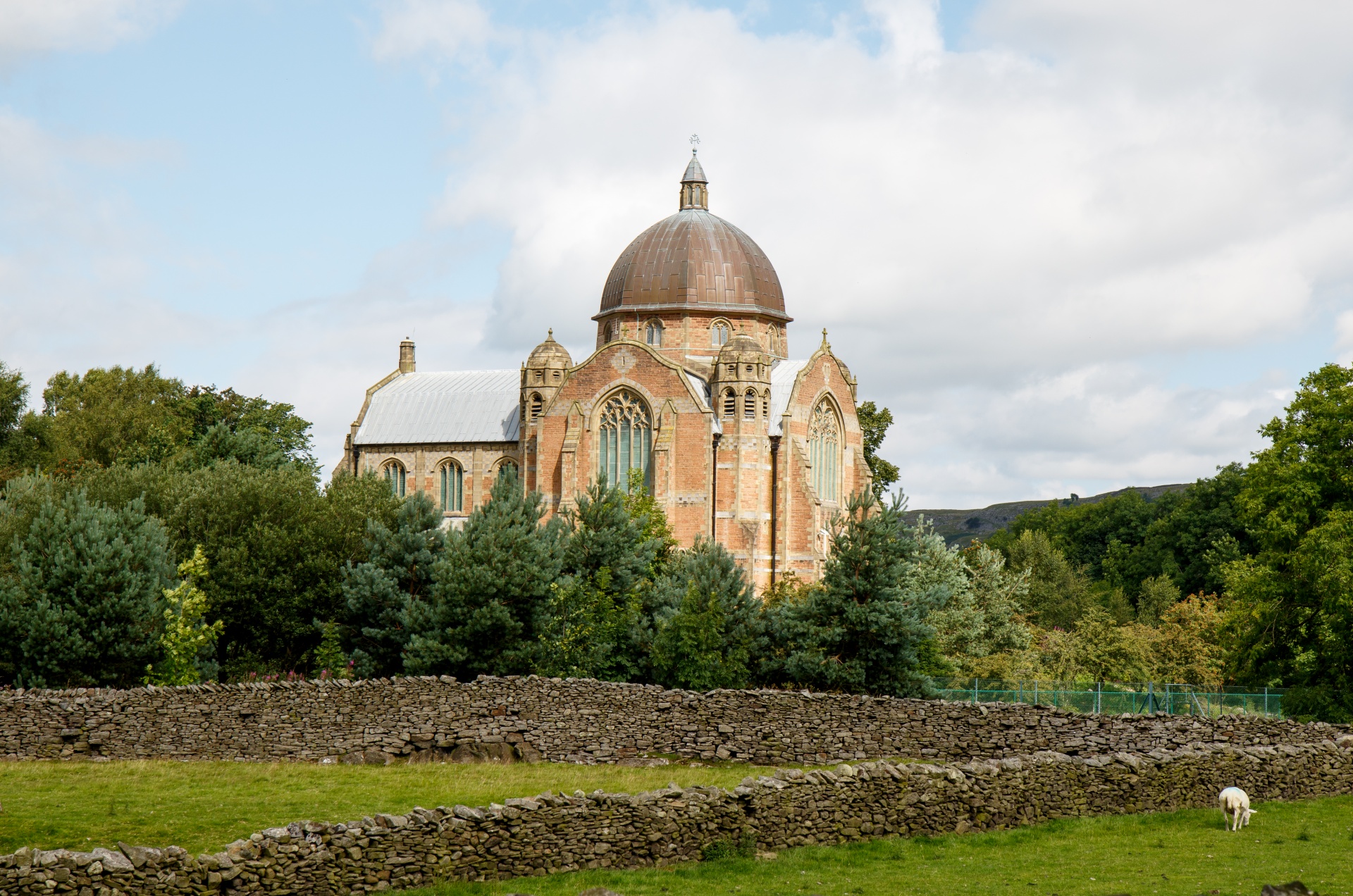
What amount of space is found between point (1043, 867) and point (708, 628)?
51.7 feet

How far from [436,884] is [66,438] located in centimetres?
5133

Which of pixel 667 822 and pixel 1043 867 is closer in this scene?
pixel 1043 867

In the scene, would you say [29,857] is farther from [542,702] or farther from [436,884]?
[542,702]

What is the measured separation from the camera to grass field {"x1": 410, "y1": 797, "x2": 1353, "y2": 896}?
16219mm

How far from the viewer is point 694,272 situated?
64.9m

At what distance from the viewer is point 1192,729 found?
25484mm

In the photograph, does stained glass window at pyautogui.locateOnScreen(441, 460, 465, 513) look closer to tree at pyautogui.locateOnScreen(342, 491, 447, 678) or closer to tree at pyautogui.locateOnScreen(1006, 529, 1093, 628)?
tree at pyautogui.locateOnScreen(1006, 529, 1093, 628)

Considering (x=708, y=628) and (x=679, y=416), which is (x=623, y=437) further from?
(x=708, y=628)

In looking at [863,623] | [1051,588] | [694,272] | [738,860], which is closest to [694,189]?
[694,272]

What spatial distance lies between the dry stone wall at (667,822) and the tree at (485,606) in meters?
14.9

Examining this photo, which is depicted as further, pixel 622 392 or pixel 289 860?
pixel 622 392

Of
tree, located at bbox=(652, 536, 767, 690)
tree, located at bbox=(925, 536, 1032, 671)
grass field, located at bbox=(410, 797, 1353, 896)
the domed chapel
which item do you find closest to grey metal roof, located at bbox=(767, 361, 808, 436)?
the domed chapel

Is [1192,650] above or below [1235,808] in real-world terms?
above

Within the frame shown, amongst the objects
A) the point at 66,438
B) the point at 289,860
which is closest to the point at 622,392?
the point at 66,438
